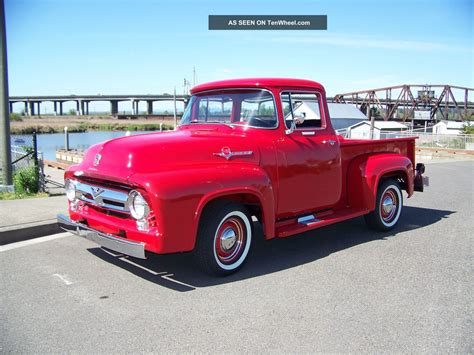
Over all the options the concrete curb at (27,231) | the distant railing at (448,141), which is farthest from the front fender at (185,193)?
the distant railing at (448,141)

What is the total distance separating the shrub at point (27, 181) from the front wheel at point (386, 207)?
665 centimetres

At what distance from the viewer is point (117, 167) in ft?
14.0

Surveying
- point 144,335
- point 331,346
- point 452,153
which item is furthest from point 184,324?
point 452,153

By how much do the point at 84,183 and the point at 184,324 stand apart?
2.04m

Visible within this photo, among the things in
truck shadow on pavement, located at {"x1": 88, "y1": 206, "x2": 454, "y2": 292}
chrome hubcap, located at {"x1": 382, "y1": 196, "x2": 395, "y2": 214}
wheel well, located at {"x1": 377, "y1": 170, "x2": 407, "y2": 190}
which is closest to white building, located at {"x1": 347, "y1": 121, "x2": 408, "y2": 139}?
wheel well, located at {"x1": 377, "y1": 170, "x2": 407, "y2": 190}

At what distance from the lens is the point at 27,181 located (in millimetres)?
9133

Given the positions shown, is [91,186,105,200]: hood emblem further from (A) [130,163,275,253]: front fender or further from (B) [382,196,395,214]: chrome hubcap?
(B) [382,196,395,214]: chrome hubcap

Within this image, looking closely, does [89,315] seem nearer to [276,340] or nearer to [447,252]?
[276,340]

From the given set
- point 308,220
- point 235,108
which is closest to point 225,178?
point 235,108

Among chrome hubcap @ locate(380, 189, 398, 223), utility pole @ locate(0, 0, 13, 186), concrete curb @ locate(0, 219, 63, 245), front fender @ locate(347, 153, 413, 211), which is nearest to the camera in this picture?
concrete curb @ locate(0, 219, 63, 245)

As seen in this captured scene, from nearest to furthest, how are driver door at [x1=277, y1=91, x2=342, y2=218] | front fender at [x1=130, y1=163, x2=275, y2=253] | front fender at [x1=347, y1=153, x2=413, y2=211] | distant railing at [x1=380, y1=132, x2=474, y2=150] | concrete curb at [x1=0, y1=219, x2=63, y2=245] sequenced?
front fender at [x1=130, y1=163, x2=275, y2=253] → driver door at [x1=277, y1=91, x2=342, y2=218] → concrete curb at [x1=0, y1=219, x2=63, y2=245] → front fender at [x1=347, y1=153, x2=413, y2=211] → distant railing at [x1=380, y1=132, x2=474, y2=150]

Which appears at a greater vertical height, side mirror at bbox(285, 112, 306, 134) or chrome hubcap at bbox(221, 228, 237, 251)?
side mirror at bbox(285, 112, 306, 134)

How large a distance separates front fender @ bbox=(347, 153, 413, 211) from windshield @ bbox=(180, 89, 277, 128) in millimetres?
1655

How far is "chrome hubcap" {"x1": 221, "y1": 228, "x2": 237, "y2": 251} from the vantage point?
4.52 m
